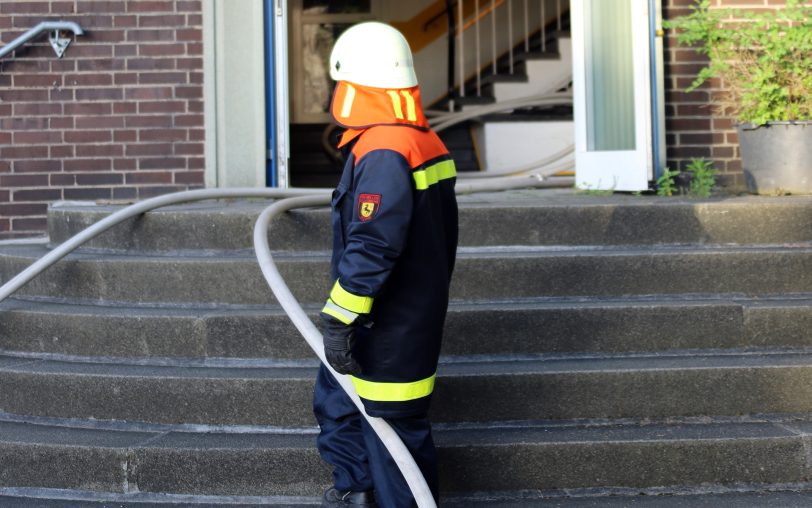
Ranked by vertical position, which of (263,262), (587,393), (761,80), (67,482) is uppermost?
(761,80)

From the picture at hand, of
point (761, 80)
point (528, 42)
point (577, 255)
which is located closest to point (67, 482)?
point (577, 255)

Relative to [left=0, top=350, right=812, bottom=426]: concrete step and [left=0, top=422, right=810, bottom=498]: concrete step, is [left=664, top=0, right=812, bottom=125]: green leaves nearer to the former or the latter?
[left=0, top=350, right=812, bottom=426]: concrete step

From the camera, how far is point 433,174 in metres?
3.09

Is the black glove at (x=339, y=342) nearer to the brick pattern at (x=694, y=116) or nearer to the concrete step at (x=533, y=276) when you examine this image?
the concrete step at (x=533, y=276)

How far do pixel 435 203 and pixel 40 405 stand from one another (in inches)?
84.0

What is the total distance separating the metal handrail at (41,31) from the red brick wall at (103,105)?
64mm

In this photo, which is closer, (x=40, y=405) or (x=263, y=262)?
(x=263, y=262)

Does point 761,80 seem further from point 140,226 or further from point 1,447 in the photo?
point 1,447

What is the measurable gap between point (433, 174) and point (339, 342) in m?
0.58

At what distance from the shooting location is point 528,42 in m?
10.8

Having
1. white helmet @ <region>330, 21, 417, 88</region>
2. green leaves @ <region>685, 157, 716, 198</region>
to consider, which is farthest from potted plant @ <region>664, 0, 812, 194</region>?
white helmet @ <region>330, 21, 417, 88</region>

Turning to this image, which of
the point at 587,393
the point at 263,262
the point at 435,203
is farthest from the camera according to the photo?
the point at 587,393

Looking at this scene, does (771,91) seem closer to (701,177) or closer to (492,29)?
(701,177)

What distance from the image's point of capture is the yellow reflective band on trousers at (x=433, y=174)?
119 inches
